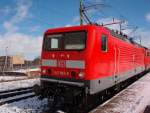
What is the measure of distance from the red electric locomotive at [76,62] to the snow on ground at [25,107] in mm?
665

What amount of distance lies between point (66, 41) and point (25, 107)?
299 centimetres

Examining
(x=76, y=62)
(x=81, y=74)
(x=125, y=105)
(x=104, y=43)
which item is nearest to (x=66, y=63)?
(x=76, y=62)

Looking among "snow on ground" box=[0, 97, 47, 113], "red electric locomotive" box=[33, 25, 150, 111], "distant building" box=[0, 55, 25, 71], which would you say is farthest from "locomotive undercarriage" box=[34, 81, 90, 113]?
"distant building" box=[0, 55, 25, 71]

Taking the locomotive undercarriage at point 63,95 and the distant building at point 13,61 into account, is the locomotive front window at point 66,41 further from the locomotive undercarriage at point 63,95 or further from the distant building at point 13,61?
the distant building at point 13,61

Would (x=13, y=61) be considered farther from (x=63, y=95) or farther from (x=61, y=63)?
(x=63, y=95)

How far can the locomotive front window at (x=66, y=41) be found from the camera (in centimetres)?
908

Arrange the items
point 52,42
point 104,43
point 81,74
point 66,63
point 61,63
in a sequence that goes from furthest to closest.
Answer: point 52,42
point 104,43
point 61,63
point 66,63
point 81,74

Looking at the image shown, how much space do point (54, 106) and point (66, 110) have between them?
0.52 metres

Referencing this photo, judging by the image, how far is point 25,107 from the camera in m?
9.94

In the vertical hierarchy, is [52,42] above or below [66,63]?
above

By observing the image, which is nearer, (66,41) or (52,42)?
(66,41)

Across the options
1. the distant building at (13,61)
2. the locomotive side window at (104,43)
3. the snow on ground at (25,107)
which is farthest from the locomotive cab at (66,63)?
the distant building at (13,61)

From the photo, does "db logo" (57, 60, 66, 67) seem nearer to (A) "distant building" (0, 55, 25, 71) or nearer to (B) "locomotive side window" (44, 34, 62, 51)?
(B) "locomotive side window" (44, 34, 62, 51)

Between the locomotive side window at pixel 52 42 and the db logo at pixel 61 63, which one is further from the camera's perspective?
the locomotive side window at pixel 52 42
